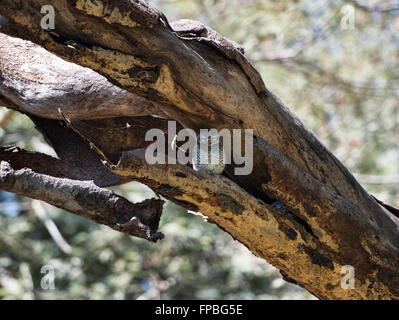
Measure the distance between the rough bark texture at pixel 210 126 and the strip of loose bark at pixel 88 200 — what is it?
147 mm

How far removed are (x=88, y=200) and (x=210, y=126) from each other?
0.55 meters

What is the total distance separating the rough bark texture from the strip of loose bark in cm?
15

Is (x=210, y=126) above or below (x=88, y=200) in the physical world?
above

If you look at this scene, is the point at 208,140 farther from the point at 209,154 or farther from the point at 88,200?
the point at 88,200

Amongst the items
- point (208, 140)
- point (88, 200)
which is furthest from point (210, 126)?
point (88, 200)

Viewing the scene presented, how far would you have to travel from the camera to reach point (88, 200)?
2.05 meters

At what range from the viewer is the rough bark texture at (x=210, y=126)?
184 cm

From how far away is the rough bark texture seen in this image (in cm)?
184

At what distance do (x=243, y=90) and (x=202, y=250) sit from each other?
173 inches

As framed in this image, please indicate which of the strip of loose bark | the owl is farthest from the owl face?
the strip of loose bark

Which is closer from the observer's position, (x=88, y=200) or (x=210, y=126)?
(x=88, y=200)

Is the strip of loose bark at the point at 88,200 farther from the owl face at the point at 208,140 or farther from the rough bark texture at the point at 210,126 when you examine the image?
the owl face at the point at 208,140

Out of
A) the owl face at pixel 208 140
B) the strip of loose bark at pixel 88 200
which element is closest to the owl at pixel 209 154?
the owl face at pixel 208 140
